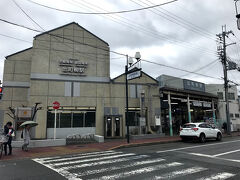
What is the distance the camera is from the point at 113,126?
19203 millimetres

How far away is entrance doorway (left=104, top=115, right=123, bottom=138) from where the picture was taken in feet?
62.1

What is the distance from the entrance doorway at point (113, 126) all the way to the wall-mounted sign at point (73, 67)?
550 cm

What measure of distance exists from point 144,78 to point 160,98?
3081 millimetres

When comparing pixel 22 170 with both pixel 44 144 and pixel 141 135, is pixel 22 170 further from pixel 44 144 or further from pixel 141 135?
pixel 141 135

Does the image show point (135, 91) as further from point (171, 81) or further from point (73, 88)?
point (73, 88)

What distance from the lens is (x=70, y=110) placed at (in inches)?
747

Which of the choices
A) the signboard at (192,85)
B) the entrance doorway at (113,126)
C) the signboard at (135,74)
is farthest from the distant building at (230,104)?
the signboard at (135,74)

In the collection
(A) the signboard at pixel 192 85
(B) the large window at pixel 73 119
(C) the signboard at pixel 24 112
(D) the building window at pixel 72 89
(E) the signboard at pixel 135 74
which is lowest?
(B) the large window at pixel 73 119

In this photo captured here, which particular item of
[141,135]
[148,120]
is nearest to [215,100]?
[148,120]

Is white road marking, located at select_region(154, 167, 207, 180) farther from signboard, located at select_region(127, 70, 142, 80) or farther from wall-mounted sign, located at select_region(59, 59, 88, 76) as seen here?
wall-mounted sign, located at select_region(59, 59, 88, 76)

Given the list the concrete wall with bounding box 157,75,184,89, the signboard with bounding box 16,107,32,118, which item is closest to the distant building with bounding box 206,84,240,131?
the concrete wall with bounding box 157,75,184,89

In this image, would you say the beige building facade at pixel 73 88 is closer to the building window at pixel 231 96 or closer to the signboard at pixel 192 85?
the signboard at pixel 192 85

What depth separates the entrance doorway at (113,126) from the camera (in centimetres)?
1894

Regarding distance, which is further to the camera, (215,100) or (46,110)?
(215,100)
